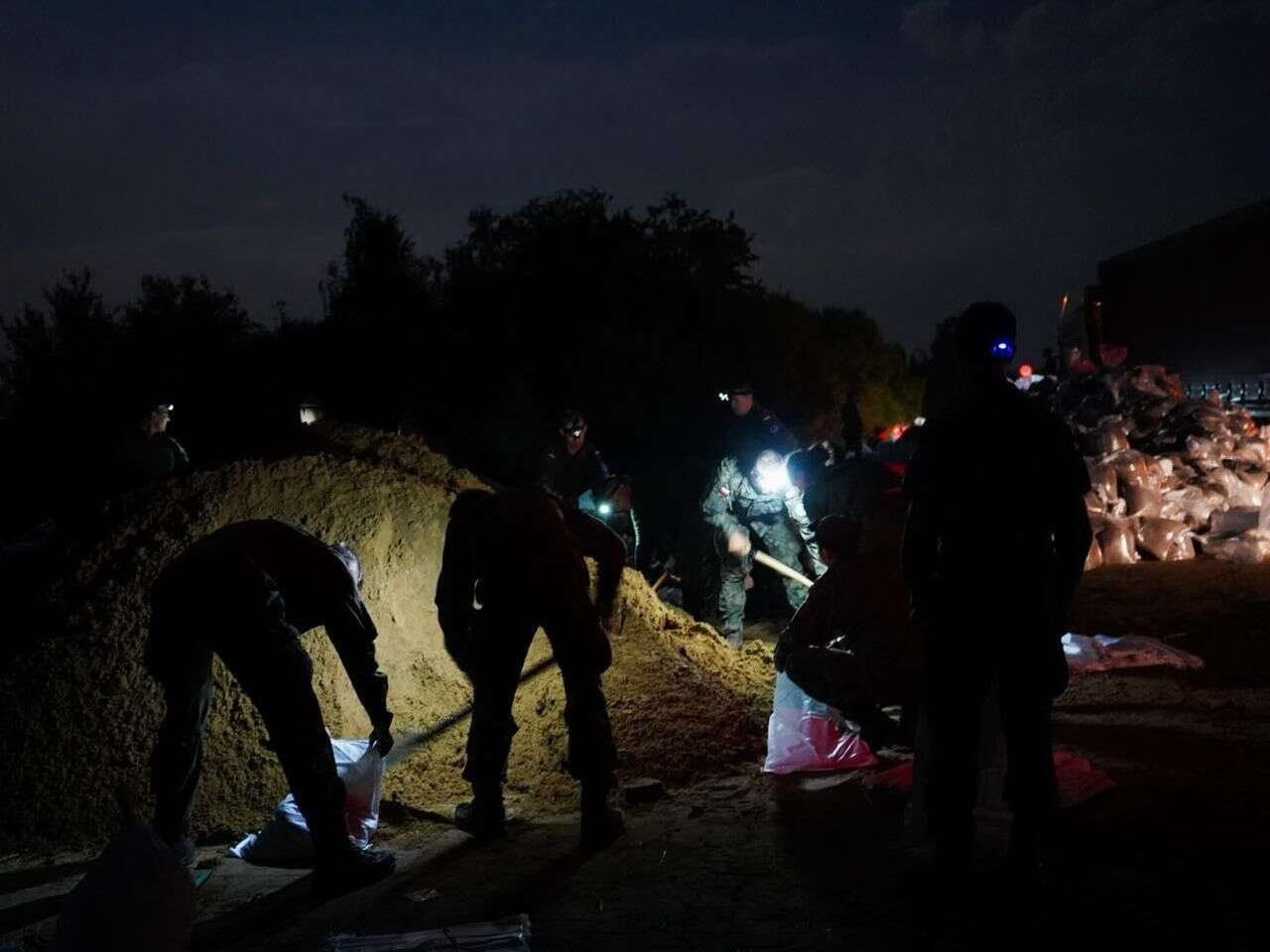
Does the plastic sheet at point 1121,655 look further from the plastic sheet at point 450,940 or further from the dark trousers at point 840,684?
the plastic sheet at point 450,940

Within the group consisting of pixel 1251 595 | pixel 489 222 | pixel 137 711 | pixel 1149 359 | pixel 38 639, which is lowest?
pixel 1251 595

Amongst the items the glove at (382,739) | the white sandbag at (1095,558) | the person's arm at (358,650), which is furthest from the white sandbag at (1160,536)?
the person's arm at (358,650)

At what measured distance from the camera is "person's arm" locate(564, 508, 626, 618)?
4.70 meters

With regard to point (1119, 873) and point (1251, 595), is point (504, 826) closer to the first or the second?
point (1119, 873)

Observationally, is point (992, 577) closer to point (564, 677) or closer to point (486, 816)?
point (564, 677)

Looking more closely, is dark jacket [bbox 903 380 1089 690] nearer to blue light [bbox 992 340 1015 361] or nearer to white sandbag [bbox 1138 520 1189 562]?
blue light [bbox 992 340 1015 361]

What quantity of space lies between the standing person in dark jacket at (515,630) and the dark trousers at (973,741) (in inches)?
54.4

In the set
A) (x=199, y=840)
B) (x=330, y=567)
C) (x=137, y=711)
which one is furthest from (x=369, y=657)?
(x=137, y=711)

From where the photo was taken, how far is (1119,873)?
3.54 metres

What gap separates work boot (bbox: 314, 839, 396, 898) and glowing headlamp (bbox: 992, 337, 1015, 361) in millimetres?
2781

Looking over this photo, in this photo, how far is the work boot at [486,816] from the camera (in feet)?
14.6

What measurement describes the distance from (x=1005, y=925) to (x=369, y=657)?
7.84 feet

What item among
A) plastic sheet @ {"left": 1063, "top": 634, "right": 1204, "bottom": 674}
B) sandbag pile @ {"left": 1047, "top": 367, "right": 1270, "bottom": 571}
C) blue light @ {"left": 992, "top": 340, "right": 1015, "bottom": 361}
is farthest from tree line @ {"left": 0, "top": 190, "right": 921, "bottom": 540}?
blue light @ {"left": 992, "top": 340, "right": 1015, "bottom": 361}

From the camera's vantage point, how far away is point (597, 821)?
4266mm
